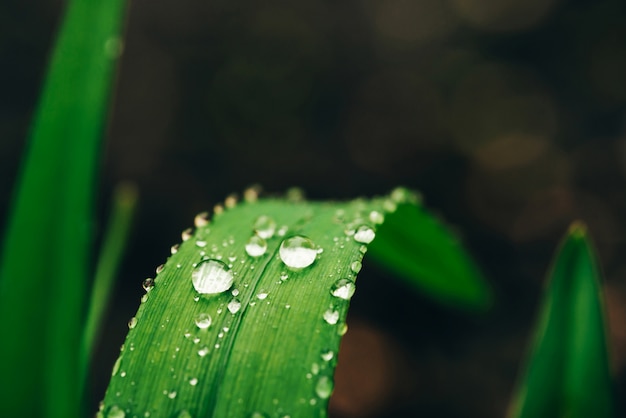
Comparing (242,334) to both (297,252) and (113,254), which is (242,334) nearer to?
(297,252)

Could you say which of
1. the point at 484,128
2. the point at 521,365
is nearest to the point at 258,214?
the point at 521,365

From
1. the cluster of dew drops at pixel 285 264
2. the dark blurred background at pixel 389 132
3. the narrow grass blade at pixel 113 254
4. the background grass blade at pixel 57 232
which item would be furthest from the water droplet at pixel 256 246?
the dark blurred background at pixel 389 132

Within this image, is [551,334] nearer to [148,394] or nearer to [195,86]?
[148,394]

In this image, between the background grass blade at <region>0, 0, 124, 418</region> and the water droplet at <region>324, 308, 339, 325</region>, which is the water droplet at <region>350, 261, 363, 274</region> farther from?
the background grass blade at <region>0, 0, 124, 418</region>

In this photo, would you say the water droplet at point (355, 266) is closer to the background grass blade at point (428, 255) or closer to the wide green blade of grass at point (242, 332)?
the wide green blade of grass at point (242, 332)

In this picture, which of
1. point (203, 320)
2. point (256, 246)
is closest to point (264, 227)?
point (256, 246)
